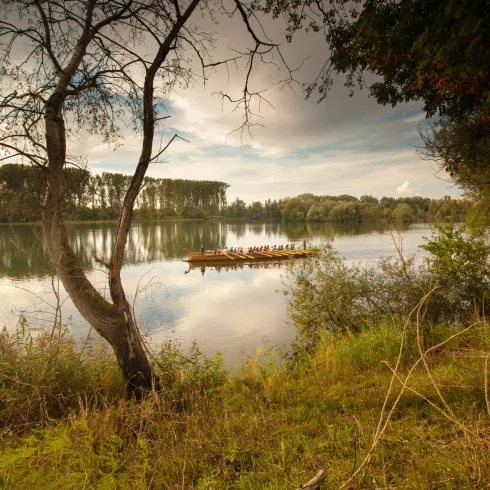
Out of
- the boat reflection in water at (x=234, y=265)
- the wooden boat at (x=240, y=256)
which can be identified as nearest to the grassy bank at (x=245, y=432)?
the boat reflection in water at (x=234, y=265)

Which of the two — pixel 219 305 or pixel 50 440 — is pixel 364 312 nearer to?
pixel 50 440

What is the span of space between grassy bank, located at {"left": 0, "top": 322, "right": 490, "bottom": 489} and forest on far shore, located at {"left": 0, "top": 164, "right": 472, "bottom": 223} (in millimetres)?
1632

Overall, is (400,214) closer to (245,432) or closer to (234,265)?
(245,432)

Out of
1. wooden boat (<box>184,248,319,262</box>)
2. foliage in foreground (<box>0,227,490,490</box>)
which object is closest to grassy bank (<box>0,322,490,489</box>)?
foliage in foreground (<box>0,227,490,490</box>)

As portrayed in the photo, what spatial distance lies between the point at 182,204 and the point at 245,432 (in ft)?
252

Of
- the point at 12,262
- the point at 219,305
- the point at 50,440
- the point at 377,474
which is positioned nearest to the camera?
the point at 377,474

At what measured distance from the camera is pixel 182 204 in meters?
76.9

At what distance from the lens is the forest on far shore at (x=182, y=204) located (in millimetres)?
3453

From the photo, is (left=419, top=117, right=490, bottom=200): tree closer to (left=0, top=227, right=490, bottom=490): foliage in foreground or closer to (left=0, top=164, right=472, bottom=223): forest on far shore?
(left=0, top=164, right=472, bottom=223): forest on far shore

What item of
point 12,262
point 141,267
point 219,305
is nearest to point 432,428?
point 219,305

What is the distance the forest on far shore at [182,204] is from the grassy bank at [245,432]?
5.36 ft

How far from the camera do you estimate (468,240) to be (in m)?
6.84

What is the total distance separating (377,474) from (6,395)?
3156 mm

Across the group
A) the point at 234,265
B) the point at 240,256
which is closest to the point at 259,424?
the point at 234,265
